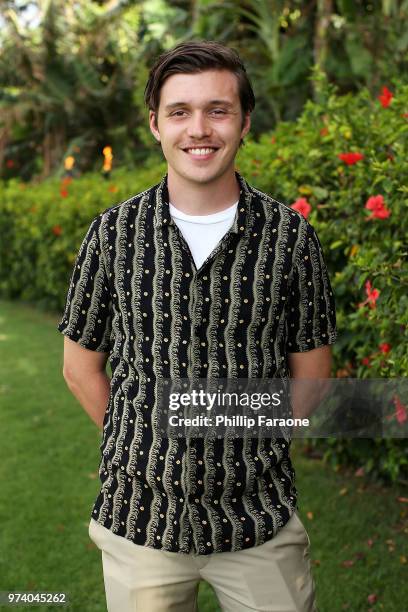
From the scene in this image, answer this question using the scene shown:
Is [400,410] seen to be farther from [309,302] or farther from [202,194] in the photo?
[202,194]

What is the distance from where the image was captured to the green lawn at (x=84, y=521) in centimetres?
385

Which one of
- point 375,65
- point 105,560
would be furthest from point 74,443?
point 375,65

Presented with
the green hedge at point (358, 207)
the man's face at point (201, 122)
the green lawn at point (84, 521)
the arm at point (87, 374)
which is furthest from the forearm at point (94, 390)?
the green lawn at point (84, 521)

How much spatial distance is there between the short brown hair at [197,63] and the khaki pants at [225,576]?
1.15 metres

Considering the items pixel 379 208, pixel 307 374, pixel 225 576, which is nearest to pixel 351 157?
pixel 379 208

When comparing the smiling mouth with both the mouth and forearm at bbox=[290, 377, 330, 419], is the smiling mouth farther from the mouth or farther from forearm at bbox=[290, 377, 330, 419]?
forearm at bbox=[290, 377, 330, 419]

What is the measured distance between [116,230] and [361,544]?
2766mm

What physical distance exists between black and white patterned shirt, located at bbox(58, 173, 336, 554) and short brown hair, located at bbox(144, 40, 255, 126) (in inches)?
10.2

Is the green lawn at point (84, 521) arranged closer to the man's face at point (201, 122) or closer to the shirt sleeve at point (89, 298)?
the shirt sleeve at point (89, 298)

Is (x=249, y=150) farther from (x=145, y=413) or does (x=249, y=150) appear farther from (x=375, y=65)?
(x=375, y=65)

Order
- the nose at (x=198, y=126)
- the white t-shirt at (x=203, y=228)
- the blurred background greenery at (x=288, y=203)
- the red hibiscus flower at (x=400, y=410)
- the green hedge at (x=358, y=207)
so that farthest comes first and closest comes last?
1. the blurred background greenery at (x=288, y=203)
2. the red hibiscus flower at (x=400, y=410)
3. the green hedge at (x=358, y=207)
4. the white t-shirt at (x=203, y=228)
5. the nose at (x=198, y=126)

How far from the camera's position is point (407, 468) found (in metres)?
4.47

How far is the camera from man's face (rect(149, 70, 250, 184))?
1.99 m

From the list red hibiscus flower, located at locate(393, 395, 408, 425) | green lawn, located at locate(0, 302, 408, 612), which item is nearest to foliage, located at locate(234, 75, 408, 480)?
red hibiscus flower, located at locate(393, 395, 408, 425)
